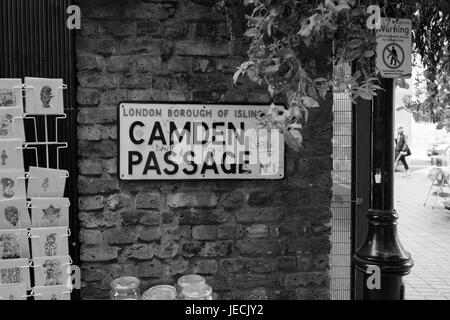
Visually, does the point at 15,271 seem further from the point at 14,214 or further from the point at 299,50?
the point at 299,50

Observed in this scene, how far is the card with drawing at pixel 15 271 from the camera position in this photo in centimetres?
279

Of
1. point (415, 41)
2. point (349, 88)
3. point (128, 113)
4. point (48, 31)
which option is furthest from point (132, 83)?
point (415, 41)

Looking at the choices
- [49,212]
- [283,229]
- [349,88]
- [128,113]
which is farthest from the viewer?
[283,229]

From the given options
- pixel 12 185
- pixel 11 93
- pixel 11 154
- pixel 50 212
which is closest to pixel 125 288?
pixel 50 212

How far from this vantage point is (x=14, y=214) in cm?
280

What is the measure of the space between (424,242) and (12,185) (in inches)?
256

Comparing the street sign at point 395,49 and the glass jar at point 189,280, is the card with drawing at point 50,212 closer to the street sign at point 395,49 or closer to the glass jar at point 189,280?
the glass jar at point 189,280

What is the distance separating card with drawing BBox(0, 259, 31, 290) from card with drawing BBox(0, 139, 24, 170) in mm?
556

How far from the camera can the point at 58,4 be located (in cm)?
291

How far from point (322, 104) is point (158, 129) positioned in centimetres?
113

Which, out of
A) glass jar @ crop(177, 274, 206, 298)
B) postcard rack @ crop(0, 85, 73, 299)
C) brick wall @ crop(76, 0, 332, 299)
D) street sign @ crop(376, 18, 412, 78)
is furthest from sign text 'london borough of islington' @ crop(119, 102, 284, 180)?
street sign @ crop(376, 18, 412, 78)

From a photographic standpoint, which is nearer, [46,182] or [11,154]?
[11,154]

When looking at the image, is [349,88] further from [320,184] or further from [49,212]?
[49,212]

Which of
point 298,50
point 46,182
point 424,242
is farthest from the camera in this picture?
point 424,242
